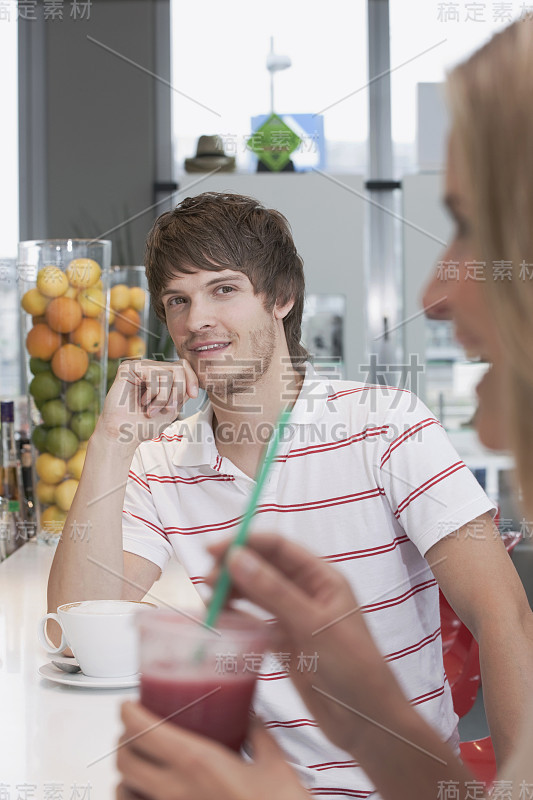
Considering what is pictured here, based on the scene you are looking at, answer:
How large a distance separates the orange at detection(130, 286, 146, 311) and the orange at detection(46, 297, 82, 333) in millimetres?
261

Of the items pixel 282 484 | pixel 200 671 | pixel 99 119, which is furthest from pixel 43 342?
pixel 99 119

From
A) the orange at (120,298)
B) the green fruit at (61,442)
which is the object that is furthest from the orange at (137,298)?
the green fruit at (61,442)

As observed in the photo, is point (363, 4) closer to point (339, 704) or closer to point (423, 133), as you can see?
point (423, 133)

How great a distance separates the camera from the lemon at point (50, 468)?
1.73m

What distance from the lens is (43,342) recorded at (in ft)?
5.62

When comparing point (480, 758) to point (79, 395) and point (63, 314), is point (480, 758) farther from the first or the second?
point (63, 314)

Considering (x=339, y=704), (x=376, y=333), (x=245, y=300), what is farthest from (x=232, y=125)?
(x=339, y=704)

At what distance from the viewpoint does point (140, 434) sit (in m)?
1.29

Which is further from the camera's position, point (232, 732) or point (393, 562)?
point (393, 562)

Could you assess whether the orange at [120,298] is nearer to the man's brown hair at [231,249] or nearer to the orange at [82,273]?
the orange at [82,273]

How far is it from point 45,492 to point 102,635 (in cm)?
87

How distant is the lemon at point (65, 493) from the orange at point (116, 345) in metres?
0.30

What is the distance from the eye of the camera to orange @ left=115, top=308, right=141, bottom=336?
1.93 meters

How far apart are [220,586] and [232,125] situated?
3056 mm
